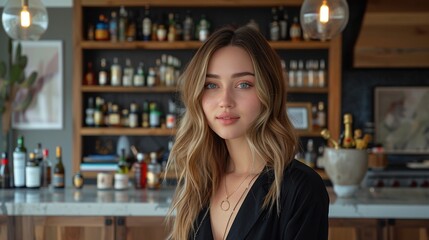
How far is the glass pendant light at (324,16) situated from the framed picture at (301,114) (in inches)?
92.0

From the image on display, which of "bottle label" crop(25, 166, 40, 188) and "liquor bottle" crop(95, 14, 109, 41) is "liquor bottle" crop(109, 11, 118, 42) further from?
"bottle label" crop(25, 166, 40, 188)

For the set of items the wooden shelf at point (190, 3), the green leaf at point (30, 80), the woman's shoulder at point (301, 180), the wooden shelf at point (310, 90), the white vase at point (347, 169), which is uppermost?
the wooden shelf at point (190, 3)

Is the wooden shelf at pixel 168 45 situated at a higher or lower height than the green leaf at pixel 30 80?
higher

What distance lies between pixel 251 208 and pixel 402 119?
4.80m

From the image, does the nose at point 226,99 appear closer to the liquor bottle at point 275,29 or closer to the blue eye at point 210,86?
the blue eye at point 210,86

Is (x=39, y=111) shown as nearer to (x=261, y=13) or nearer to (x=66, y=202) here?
(x=261, y=13)

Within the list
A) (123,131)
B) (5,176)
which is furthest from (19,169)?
(123,131)

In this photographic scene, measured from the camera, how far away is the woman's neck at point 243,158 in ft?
5.35

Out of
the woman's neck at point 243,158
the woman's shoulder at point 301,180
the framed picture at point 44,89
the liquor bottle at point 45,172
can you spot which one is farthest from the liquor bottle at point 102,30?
the woman's shoulder at point 301,180

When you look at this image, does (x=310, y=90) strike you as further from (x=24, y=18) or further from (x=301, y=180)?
(x=301, y=180)

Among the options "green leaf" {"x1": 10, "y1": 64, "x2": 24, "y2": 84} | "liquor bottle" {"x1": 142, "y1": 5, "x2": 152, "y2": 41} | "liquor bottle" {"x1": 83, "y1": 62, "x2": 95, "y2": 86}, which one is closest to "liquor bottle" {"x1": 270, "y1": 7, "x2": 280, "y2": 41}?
"liquor bottle" {"x1": 142, "y1": 5, "x2": 152, "y2": 41}

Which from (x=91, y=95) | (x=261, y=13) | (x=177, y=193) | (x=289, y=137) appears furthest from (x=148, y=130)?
(x=289, y=137)

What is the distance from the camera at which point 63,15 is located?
6402 mm

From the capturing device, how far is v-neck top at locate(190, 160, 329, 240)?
1398 millimetres
